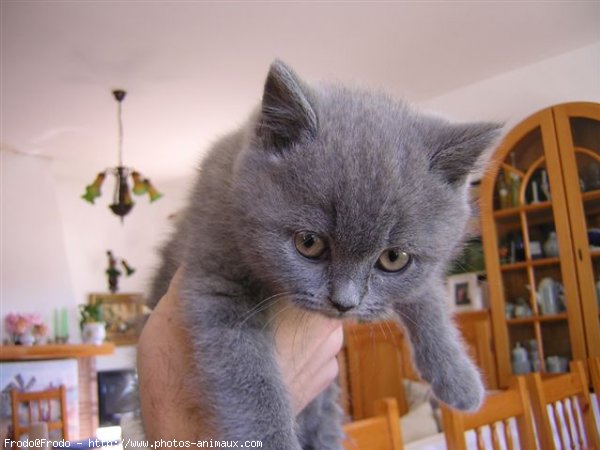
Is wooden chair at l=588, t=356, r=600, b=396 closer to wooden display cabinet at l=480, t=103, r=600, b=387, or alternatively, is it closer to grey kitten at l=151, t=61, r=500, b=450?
wooden display cabinet at l=480, t=103, r=600, b=387

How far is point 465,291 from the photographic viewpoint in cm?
116

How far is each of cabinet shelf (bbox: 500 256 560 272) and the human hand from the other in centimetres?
29

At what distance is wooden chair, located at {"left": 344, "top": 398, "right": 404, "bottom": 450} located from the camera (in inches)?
36.0

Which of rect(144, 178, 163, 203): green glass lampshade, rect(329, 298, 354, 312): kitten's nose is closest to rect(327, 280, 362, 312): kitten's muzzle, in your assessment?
rect(329, 298, 354, 312): kitten's nose

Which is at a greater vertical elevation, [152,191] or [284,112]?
[152,191]

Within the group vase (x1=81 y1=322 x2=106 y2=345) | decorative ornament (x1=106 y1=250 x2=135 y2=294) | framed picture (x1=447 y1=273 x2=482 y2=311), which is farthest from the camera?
decorative ornament (x1=106 y1=250 x2=135 y2=294)

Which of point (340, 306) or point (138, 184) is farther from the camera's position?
point (138, 184)

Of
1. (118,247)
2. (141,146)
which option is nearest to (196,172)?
(141,146)

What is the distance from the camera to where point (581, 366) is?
2.37 feet

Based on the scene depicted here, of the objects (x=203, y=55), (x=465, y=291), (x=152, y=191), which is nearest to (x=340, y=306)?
(x=465, y=291)

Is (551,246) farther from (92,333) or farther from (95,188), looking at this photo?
(92,333)

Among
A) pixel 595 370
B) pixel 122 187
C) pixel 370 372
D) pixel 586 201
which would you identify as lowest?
pixel 370 372

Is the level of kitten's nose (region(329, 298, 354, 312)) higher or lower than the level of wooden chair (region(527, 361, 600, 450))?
higher

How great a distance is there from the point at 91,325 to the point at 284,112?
12.5ft
